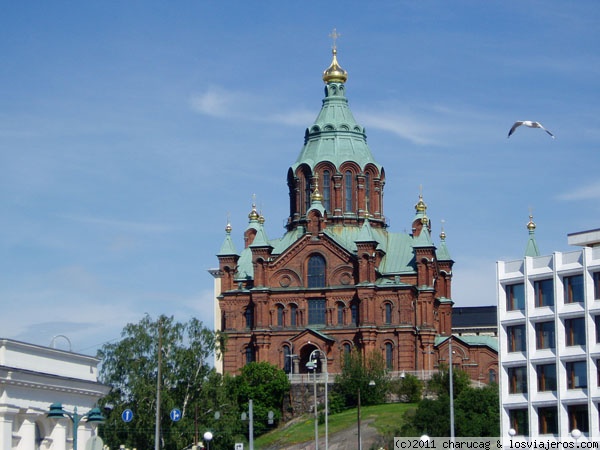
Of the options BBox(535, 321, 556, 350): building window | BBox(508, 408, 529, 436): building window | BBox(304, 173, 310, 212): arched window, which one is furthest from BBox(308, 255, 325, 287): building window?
BBox(535, 321, 556, 350): building window

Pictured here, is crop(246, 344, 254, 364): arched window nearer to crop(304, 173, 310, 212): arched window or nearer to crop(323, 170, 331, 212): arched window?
crop(304, 173, 310, 212): arched window

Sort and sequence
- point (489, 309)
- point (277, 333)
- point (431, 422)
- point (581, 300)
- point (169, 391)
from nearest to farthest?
point (581, 300) → point (431, 422) → point (169, 391) → point (277, 333) → point (489, 309)

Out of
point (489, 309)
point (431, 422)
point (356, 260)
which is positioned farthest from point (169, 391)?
point (489, 309)

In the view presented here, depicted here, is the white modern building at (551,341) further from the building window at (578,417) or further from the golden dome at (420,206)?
the golden dome at (420,206)

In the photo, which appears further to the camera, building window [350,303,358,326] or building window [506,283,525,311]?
building window [350,303,358,326]

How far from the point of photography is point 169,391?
112562 millimetres

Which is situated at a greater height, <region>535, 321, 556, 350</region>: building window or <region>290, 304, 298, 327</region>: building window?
<region>290, 304, 298, 327</region>: building window

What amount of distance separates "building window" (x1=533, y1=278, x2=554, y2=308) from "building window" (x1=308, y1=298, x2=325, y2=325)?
47074mm

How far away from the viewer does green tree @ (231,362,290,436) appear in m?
128

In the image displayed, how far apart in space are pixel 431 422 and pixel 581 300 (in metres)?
20.6

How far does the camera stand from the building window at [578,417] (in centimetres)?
8688

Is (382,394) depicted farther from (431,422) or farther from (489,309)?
(489,309)

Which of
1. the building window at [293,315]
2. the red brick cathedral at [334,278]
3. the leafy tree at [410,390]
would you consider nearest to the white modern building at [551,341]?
the leafy tree at [410,390]

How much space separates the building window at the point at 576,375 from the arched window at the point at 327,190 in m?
55.9
